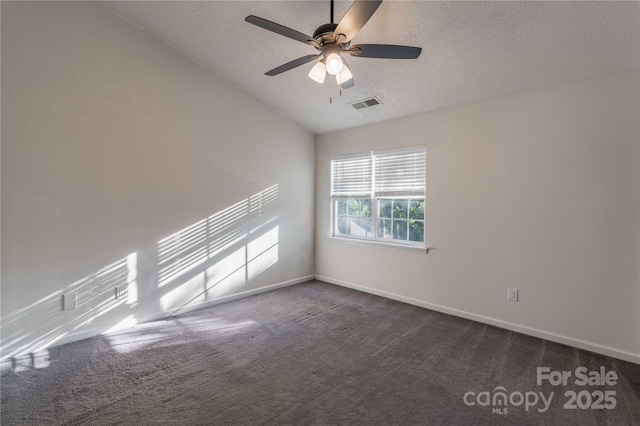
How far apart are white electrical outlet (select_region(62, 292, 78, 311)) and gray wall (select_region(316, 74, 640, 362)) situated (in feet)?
11.4

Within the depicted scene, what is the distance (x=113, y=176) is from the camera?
3.02 metres

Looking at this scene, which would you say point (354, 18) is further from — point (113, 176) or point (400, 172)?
point (113, 176)

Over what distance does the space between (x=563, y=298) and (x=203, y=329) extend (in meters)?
3.46

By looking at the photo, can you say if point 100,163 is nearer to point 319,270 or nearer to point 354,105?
point 354,105

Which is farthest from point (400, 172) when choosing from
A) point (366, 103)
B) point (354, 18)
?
point (354, 18)

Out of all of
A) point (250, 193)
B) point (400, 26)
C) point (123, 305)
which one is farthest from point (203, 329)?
point (400, 26)

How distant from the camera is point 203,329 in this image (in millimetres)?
3135

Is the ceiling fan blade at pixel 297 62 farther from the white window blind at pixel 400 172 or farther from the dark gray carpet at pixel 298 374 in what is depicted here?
the dark gray carpet at pixel 298 374

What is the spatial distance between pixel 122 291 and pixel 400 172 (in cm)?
Answer: 345

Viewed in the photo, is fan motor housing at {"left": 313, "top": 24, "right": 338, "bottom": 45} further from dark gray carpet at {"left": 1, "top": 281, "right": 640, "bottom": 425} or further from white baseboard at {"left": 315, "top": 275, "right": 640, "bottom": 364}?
white baseboard at {"left": 315, "top": 275, "right": 640, "bottom": 364}

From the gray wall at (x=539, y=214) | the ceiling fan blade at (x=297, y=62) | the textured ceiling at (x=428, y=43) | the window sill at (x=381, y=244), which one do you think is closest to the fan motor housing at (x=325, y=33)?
the ceiling fan blade at (x=297, y=62)

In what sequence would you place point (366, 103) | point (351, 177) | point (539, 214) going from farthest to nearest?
point (351, 177), point (366, 103), point (539, 214)

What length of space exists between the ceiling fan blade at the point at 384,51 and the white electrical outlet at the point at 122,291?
3.01 meters

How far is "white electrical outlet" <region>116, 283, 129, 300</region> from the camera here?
3072 millimetres
